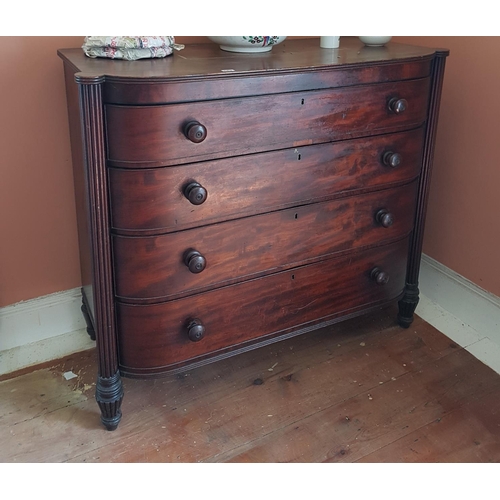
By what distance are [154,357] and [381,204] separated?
81cm

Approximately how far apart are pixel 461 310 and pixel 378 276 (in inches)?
19.9

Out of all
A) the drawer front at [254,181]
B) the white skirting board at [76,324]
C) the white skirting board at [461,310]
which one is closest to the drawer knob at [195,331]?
the drawer front at [254,181]

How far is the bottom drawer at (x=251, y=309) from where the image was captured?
1.63 m

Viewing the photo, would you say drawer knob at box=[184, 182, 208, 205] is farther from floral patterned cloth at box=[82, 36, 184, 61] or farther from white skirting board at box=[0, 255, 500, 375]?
white skirting board at box=[0, 255, 500, 375]

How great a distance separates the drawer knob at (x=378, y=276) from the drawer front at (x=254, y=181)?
0.93 feet

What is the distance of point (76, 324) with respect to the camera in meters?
2.12

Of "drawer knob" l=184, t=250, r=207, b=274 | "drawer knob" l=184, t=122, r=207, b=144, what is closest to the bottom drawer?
"drawer knob" l=184, t=250, r=207, b=274

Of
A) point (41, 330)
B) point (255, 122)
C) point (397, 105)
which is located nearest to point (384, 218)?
point (397, 105)

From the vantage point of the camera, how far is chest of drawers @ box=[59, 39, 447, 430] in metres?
1.44

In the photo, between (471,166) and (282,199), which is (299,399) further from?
(471,166)

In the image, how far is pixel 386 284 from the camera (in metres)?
2.01

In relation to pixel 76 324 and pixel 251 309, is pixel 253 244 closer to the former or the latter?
pixel 251 309

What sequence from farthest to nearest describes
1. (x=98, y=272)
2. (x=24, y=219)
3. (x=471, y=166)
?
(x=471, y=166) → (x=24, y=219) → (x=98, y=272)

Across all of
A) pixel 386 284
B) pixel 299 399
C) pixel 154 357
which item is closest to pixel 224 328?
pixel 154 357
